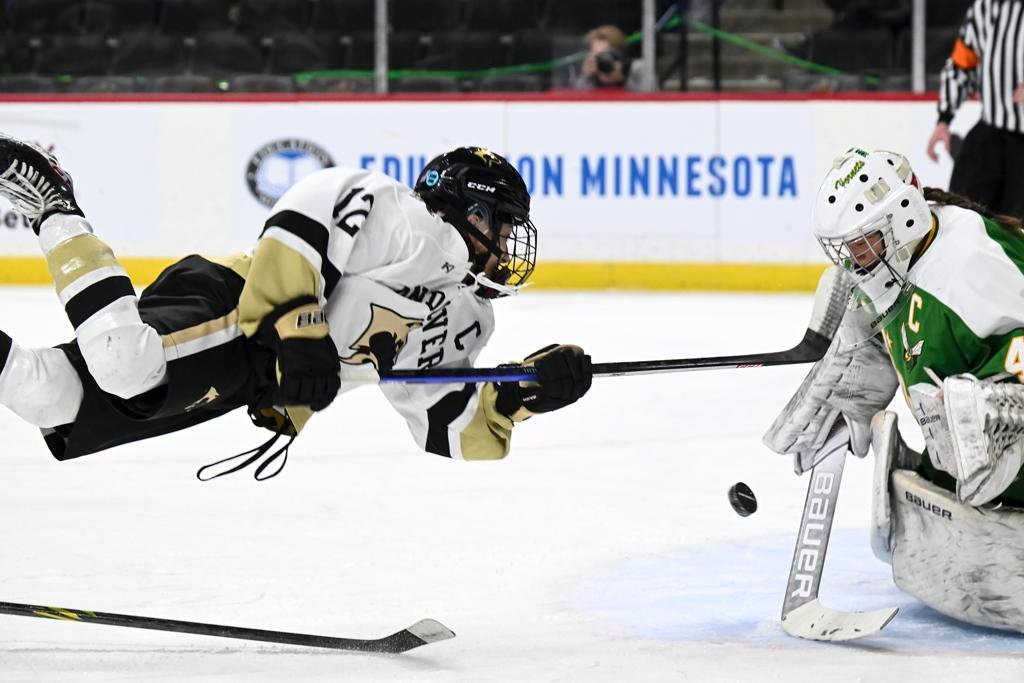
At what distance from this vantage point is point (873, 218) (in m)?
2.46

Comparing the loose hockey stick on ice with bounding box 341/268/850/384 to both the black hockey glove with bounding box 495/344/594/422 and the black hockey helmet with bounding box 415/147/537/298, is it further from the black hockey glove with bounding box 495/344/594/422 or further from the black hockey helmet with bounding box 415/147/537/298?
the black hockey helmet with bounding box 415/147/537/298

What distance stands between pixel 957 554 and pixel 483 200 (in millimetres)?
966

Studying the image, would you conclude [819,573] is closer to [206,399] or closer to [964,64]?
[206,399]

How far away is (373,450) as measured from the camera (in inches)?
167

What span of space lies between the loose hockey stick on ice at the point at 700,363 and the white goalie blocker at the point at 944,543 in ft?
0.64

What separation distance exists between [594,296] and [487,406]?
15.3ft

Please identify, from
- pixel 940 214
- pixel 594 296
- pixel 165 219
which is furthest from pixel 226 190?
pixel 940 214

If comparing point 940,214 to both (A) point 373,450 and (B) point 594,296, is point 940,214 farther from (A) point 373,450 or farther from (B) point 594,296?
(B) point 594,296

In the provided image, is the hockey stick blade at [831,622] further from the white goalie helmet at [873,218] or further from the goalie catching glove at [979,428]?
the white goalie helmet at [873,218]

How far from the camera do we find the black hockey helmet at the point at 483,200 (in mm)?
2600

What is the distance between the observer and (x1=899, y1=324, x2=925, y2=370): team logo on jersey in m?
2.56

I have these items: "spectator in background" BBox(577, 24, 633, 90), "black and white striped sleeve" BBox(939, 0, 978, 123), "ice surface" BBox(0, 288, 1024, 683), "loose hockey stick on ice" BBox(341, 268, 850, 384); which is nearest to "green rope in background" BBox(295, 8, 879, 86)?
"spectator in background" BBox(577, 24, 633, 90)

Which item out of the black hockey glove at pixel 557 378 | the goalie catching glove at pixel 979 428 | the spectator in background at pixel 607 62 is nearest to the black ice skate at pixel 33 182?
the black hockey glove at pixel 557 378

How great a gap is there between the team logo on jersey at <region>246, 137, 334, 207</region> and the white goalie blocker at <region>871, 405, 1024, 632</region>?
5.42 m
